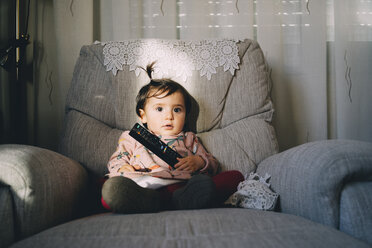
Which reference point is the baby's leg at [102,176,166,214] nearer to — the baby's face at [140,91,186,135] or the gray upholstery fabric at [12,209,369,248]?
the gray upholstery fabric at [12,209,369,248]

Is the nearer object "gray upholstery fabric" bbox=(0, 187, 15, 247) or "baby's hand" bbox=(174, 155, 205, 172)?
"gray upholstery fabric" bbox=(0, 187, 15, 247)

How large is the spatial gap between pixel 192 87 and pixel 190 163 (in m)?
0.36

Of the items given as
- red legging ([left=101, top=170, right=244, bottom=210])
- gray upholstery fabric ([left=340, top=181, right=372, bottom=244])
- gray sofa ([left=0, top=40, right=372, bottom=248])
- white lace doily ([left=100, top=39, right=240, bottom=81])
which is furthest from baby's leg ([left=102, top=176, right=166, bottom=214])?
white lace doily ([left=100, top=39, right=240, bottom=81])

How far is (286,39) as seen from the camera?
153cm

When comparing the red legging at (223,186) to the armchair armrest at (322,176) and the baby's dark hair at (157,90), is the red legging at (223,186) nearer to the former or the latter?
the armchair armrest at (322,176)

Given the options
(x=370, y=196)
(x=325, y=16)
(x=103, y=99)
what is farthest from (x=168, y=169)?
(x=325, y=16)

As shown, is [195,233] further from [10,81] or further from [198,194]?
[10,81]

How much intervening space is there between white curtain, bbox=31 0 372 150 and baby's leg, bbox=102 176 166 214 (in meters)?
0.91

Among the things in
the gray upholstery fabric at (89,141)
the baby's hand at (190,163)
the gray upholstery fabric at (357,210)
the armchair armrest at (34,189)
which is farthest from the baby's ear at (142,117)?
the gray upholstery fabric at (357,210)

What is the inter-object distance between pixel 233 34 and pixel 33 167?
1.19 metres

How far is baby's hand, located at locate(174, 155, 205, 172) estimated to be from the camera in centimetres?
99

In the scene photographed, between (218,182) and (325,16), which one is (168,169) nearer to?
(218,182)

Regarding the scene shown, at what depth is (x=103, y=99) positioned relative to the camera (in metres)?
1.18

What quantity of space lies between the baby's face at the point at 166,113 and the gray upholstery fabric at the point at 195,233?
0.47 m
